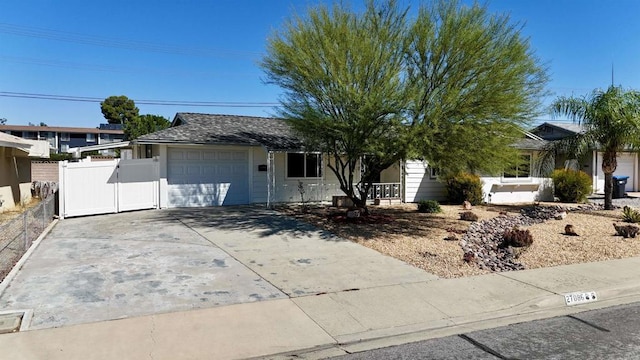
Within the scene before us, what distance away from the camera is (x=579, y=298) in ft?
22.9

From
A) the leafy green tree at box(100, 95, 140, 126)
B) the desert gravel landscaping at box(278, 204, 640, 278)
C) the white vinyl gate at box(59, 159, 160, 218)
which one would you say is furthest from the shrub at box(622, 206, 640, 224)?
the leafy green tree at box(100, 95, 140, 126)

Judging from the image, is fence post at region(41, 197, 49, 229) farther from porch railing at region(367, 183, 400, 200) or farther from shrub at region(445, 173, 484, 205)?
shrub at region(445, 173, 484, 205)

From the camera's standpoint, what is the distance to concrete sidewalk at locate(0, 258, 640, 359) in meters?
4.90

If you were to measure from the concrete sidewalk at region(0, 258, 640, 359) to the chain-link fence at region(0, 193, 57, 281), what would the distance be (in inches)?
134

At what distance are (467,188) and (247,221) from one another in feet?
33.2

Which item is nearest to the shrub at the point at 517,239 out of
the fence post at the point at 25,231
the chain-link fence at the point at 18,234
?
the chain-link fence at the point at 18,234

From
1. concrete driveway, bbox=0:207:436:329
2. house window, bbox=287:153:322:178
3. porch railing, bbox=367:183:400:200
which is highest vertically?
house window, bbox=287:153:322:178

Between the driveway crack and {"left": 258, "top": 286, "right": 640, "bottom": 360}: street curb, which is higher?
the driveway crack

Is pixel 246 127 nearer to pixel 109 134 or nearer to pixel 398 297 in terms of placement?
pixel 398 297

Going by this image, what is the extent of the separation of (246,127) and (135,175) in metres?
5.92

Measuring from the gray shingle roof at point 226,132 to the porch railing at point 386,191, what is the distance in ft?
12.7

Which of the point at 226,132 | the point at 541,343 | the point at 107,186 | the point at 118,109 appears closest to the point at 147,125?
the point at 226,132

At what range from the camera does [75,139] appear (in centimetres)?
6750

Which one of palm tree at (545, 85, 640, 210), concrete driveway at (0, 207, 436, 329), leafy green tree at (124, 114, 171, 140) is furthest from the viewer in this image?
leafy green tree at (124, 114, 171, 140)
